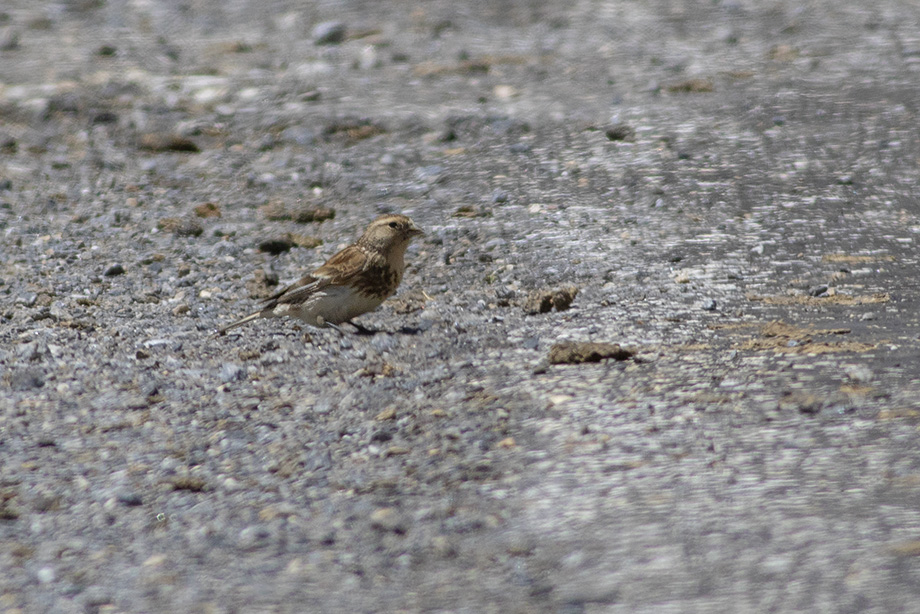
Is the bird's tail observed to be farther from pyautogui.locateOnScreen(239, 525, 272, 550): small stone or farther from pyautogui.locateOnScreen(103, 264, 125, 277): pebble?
pyautogui.locateOnScreen(239, 525, 272, 550): small stone

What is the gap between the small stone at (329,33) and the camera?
11.5 metres

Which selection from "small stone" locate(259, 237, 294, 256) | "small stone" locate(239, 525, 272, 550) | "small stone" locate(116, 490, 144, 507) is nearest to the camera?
"small stone" locate(239, 525, 272, 550)

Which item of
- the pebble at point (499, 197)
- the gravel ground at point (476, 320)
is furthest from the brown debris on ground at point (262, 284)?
the pebble at point (499, 197)

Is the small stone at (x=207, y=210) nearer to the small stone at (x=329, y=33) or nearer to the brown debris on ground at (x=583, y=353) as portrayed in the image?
the brown debris on ground at (x=583, y=353)

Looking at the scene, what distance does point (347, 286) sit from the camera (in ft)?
20.0

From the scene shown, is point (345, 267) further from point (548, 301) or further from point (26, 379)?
point (26, 379)

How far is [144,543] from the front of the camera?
4055 millimetres

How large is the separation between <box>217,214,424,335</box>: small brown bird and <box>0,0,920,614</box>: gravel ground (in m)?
0.14

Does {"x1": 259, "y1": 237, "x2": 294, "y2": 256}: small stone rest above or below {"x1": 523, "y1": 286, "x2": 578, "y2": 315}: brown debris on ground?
above

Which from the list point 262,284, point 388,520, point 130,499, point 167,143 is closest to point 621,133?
point 262,284

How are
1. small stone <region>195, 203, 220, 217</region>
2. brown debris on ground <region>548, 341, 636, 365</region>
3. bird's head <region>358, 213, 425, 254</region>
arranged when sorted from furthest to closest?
small stone <region>195, 203, 220, 217</region> < bird's head <region>358, 213, 425, 254</region> < brown debris on ground <region>548, 341, 636, 365</region>

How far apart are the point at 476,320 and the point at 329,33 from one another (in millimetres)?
6430

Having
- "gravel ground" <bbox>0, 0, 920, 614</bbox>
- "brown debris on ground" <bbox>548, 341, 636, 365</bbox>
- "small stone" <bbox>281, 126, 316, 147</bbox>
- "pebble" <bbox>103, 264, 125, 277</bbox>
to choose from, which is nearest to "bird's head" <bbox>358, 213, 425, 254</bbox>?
"gravel ground" <bbox>0, 0, 920, 614</bbox>

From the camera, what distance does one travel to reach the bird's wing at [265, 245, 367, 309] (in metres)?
6.08
